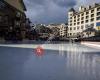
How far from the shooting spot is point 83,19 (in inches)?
3487

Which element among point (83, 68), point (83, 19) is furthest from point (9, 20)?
point (83, 19)

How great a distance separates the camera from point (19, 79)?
5406 millimetres

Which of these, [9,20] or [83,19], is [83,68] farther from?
[83,19]

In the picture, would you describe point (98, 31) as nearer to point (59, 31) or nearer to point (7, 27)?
point (7, 27)

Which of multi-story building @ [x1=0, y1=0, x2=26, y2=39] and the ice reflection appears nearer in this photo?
the ice reflection

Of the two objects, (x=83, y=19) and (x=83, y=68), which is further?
(x=83, y=19)

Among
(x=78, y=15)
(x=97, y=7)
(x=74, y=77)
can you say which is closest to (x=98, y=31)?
(x=97, y=7)

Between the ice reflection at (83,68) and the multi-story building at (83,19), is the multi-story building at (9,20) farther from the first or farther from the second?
the ice reflection at (83,68)

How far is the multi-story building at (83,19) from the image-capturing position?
77.9 meters

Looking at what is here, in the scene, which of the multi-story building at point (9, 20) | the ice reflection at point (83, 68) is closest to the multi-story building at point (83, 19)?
the multi-story building at point (9, 20)

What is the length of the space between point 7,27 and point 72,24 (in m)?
54.9

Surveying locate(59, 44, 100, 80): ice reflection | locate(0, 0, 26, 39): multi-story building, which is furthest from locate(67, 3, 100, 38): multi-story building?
locate(59, 44, 100, 80): ice reflection

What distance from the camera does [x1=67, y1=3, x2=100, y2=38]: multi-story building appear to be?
77.9 m

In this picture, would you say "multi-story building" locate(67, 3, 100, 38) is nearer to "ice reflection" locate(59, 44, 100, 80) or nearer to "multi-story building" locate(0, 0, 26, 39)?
"multi-story building" locate(0, 0, 26, 39)
